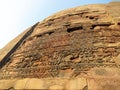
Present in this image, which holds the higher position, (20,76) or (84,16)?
(84,16)

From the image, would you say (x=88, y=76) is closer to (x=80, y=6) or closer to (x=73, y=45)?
(x=73, y=45)

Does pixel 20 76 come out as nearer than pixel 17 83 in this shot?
No

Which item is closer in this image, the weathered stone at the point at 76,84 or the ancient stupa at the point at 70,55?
the weathered stone at the point at 76,84

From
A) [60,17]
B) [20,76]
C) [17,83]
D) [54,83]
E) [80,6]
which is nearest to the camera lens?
[54,83]

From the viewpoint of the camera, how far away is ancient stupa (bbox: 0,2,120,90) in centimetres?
492

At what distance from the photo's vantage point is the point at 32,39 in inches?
309

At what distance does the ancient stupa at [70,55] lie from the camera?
194 inches

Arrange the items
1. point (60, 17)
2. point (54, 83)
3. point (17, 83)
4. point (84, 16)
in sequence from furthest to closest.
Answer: point (60, 17), point (84, 16), point (17, 83), point (54, 83)

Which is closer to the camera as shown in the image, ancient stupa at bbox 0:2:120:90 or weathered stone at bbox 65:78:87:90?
weathered stone at bbox 65:78:87:90

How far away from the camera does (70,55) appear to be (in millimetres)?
5930

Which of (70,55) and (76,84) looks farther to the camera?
(70,55)

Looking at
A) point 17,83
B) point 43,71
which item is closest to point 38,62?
point 43,71

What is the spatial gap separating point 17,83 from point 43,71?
29.8 inches

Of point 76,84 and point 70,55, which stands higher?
point 70,55
